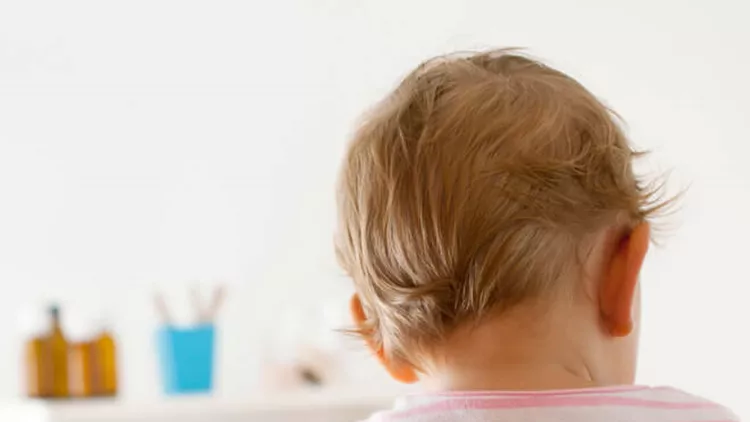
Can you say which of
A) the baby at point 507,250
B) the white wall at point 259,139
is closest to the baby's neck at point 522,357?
the baby at point 507,250

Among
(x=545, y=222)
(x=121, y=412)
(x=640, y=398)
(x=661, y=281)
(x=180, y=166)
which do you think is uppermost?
(x=545, y=222)

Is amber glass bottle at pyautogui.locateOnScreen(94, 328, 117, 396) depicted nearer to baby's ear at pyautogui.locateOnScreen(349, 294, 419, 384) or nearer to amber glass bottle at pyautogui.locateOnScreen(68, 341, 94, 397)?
amber glass bottle at pyautogui.locateOnScreen(68, 341, 94, 397)

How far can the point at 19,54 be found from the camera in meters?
2.11

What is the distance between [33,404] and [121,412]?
0.12 metres

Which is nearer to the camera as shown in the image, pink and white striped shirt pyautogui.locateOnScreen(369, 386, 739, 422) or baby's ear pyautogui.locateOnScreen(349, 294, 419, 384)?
pink and white striped shirt pyautogui.locateOnScreen(369, 386, 739, 422)

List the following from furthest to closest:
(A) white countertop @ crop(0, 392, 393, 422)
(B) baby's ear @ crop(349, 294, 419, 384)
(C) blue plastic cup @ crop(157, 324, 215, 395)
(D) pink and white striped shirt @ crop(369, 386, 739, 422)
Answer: (C) blue plastic cup @ crop(157, 324, 215, 395), (A) white countertop @ crop(0, 392, 393, 422), (B) baby's ear @ crop(349, 294, 419, 384), (D) pink and white striped shirt @ crop(369, 386, 739, 422)

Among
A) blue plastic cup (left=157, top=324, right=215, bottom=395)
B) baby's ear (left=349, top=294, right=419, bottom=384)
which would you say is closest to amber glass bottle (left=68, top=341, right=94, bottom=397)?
blue plastic cup (left=157, top=324, right=215, bottom=395)


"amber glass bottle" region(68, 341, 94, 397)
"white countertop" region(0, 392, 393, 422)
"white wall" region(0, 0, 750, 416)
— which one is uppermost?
"white wall" region(0, 0, 750, 416)

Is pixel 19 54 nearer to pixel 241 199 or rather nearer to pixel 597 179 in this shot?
pixel 241 199

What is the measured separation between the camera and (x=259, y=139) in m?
2.27

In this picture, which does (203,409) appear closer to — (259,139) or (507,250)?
(259,139)

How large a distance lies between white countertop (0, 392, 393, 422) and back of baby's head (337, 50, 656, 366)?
3.23 feet

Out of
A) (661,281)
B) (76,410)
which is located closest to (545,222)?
(76,410)

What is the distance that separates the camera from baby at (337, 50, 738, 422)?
86 cm
